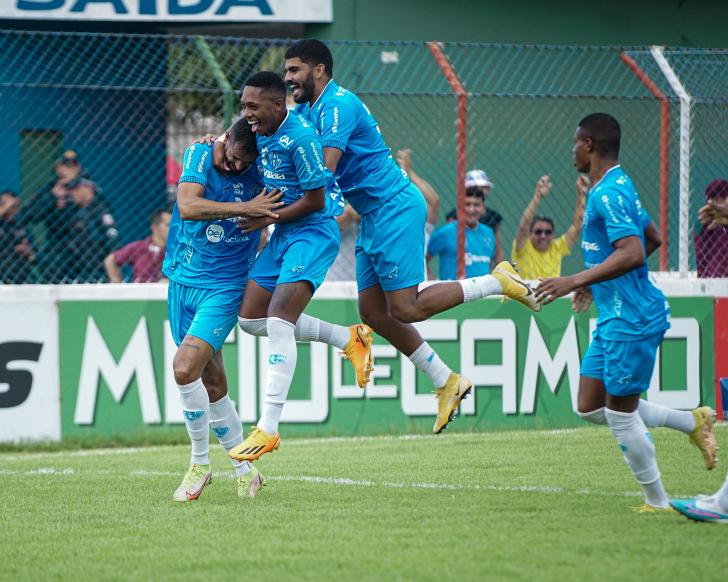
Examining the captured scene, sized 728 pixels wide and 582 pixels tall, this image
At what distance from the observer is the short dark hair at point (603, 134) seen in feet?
21.4

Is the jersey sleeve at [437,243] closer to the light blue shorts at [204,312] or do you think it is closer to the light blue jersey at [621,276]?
the light blue shorts at [204,312]

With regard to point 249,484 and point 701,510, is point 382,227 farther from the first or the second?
point 701,510

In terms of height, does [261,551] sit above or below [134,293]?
below

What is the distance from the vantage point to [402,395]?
11414mm

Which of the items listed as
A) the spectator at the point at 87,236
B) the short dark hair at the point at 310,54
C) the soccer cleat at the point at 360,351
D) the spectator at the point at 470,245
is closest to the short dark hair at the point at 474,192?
the spectator at the point at 470,245

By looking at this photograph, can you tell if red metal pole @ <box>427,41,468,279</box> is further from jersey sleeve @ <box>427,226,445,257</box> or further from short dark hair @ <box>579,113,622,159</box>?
short dark hair @ <box>579,113,622,159</box>

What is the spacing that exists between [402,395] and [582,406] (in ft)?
15.7

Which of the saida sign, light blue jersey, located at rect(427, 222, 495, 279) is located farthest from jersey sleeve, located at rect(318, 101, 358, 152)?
light blue jersey, located at rect(427, 222, 495, 279)

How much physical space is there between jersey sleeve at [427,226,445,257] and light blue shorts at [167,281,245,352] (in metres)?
→ 4.27

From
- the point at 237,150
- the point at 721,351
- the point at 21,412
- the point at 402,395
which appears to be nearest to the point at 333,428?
the point at 402,395

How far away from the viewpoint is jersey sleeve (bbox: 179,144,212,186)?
7.32m

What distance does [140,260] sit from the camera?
11.9m

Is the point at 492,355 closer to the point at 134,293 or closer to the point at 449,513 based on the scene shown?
the point at 134,293

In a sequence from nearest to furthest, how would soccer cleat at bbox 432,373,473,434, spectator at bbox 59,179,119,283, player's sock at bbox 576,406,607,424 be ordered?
player's sock at bbox 576,406,607,424, soccer cleat at bbox 432,373,473,434, spectator at bbox 59,179,119,283
